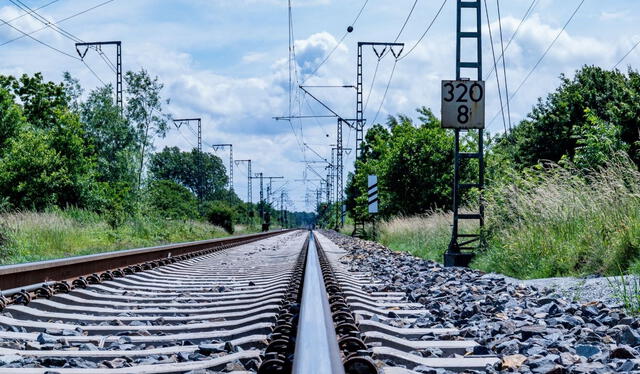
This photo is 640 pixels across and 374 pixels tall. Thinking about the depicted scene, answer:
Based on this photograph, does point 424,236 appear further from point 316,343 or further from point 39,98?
point 39,98

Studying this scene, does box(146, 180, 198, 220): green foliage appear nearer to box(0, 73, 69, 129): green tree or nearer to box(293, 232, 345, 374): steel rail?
box(0, 73, 69, 129): green tree

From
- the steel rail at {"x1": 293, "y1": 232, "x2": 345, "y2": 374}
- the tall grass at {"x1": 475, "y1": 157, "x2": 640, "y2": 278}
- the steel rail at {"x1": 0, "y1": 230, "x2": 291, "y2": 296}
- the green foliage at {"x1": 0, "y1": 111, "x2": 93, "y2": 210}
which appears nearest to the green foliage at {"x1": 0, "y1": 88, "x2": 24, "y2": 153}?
the green foliage at {"x1": 0, "y1": 111, "x2": 93, "y2": 210}

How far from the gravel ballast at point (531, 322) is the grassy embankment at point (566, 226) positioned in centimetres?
68

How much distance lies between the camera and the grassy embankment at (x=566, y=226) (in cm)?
794

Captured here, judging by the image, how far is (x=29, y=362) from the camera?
12.3 feet

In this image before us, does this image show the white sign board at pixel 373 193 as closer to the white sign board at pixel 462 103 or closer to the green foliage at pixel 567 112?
the white sign board at pixel 462 103

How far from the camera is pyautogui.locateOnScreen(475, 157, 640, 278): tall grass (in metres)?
7.96

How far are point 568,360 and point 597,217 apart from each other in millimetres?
5347

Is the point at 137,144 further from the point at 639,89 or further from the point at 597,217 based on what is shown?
the point at 597,217

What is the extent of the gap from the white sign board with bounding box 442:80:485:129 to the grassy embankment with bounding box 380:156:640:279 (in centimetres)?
130

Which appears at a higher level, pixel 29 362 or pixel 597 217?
pixel 597 217

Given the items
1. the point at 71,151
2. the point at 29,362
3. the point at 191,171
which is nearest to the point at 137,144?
the point at 71,151

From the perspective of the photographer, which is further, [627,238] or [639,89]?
[639,89]

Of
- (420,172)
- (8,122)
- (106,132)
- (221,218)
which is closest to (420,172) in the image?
(420,172)
